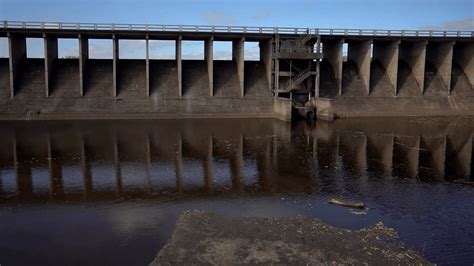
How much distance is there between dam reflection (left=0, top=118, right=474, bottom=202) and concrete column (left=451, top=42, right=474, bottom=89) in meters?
17.4

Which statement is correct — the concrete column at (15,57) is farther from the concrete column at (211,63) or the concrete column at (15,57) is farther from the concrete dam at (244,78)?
the concrete column at (211,63)

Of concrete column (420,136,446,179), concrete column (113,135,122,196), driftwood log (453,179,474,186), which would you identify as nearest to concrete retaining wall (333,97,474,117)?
concrete column (420,136,446,179)

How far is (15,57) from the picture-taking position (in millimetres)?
45375

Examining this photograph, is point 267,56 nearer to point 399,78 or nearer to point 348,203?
point 399,78

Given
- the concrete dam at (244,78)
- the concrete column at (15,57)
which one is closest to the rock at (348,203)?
the concrete dam at (244,78)

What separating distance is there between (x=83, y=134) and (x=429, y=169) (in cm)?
2507

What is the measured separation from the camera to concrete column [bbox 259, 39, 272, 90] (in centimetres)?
4975

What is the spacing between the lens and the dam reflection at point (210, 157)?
2036cm

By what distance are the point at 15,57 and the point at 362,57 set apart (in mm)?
38400

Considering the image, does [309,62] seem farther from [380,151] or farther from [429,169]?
[429,169]

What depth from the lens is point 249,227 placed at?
14273 millimetres

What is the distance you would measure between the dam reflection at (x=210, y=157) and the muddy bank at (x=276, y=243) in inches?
189

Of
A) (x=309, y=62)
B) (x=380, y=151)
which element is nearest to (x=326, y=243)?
(x=380, y=151)

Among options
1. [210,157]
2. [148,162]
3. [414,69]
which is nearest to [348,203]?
[210,157]
